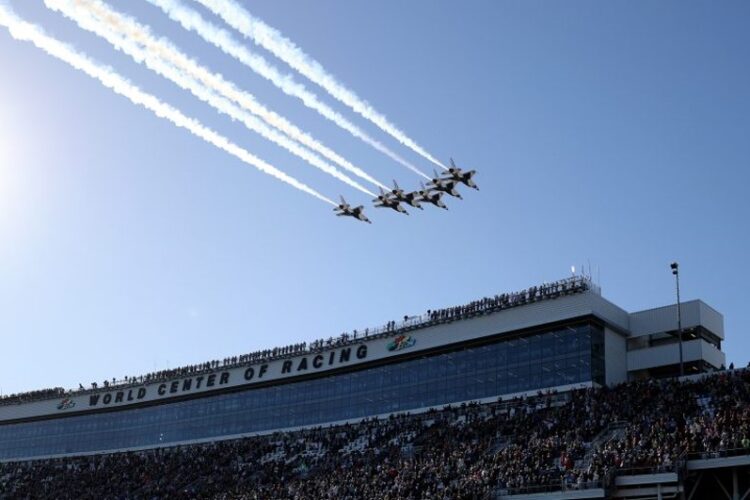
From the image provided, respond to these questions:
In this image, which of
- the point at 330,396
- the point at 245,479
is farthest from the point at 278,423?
the point at 245,479

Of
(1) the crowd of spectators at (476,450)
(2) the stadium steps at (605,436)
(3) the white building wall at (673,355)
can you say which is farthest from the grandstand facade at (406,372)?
(2) the stadium steps at (605,436)

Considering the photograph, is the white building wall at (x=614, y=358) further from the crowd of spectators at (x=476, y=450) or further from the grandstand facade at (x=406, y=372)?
the crowd of spectators at (x=476, y=450)

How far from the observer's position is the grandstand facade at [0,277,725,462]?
79750 millimetres

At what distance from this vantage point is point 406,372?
305 ft

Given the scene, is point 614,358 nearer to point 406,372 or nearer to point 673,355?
point 673,355

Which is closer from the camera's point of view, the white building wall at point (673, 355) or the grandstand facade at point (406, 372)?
the white building wall at point (673, 355)

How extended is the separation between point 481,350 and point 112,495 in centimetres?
4131

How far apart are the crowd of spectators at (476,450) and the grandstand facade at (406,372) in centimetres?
269

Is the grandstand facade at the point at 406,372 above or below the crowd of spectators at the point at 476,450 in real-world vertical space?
above

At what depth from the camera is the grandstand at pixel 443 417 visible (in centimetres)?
5662

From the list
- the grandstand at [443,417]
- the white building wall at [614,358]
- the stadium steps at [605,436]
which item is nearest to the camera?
the grandstand at [443,417]

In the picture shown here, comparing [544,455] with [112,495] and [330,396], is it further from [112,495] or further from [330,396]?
[112,495]

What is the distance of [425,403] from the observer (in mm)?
89438

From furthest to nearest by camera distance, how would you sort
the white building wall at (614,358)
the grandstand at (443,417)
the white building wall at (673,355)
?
the white building wall at (614,358) < the white building wall at (673,355) < the grandstand at (443,417)
